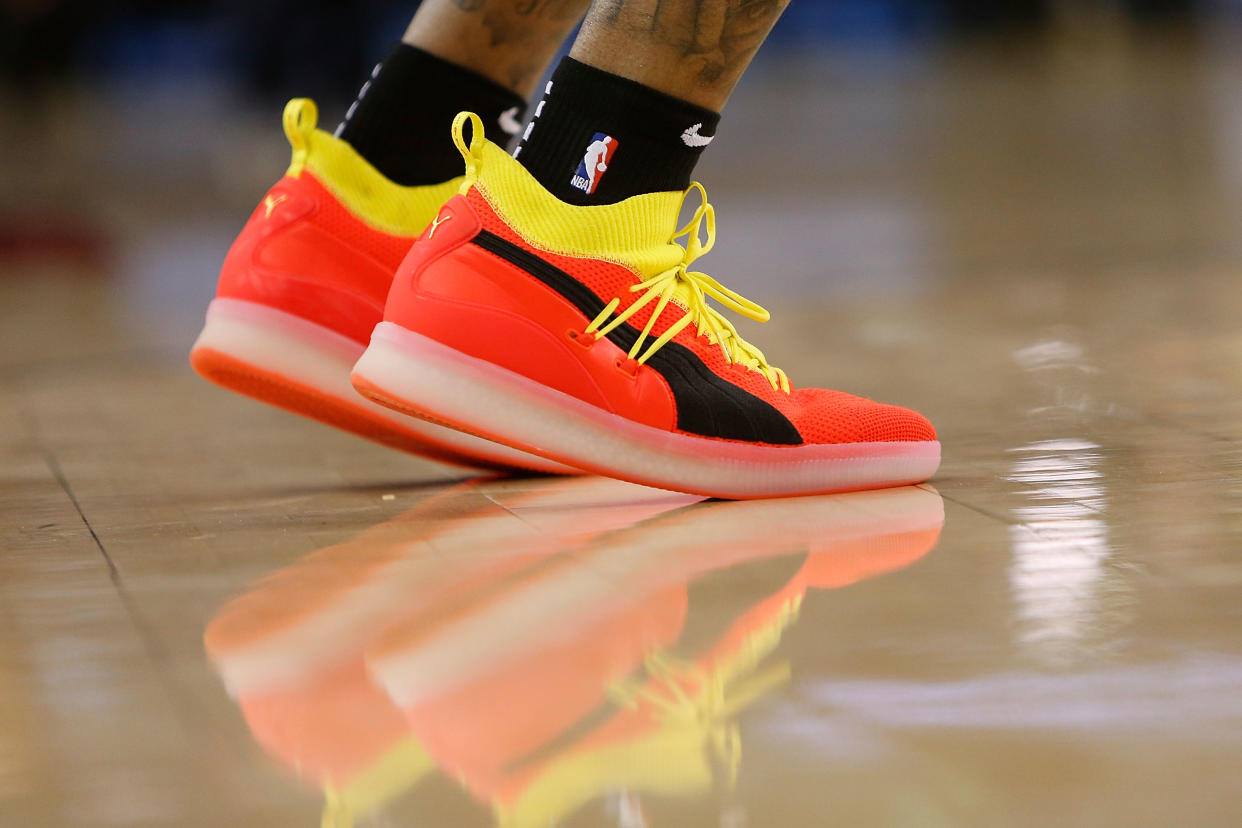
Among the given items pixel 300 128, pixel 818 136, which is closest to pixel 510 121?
pixel 300 128

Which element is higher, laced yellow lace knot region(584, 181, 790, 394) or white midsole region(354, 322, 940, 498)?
laced yellow lace knot region(584, 181, 790, 394)

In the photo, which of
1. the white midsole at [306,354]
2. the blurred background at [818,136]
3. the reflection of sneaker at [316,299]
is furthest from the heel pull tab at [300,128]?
the blurred background at [818,136]

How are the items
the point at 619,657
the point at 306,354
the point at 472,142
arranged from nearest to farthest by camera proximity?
1. the point at 619,657
2. the point at 472,142
3. the point at 306,354

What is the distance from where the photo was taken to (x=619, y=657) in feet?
1.97

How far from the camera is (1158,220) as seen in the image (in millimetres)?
2891

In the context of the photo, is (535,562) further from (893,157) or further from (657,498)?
(893,157)

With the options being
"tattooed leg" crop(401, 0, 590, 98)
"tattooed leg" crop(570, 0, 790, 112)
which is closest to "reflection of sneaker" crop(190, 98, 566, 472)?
"tattooed leg" crop(401, 0, 590, 98)

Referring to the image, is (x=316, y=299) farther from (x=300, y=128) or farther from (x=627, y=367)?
(x=627, y=367)

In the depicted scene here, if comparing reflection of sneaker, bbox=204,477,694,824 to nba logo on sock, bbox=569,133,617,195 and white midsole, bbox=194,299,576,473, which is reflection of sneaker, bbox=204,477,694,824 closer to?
white midsole, bbox=194,299,576,473

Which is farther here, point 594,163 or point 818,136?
point 818,136

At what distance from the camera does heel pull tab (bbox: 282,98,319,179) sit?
1032mm

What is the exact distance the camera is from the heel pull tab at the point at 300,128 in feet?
3.39

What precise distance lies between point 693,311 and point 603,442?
4.9 inches

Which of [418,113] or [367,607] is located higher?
[418,113]
